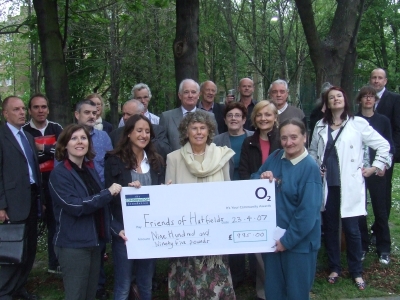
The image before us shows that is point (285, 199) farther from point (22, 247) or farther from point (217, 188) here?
point (22, 247)

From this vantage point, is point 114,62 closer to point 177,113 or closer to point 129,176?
point 177,113

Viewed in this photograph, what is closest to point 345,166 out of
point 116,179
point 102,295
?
point 116,179

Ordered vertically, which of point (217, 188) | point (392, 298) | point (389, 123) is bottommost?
point (392, 298)

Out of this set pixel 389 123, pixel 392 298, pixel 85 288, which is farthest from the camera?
pixel 389 123

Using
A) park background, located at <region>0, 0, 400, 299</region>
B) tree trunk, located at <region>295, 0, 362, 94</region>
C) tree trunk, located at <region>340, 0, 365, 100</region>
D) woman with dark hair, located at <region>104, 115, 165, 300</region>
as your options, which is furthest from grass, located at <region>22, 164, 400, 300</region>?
tree trunk, located at <region>340, 0, 365, 100</region>

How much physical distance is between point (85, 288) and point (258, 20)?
21732 mm

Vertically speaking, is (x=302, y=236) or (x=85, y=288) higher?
(x=302, y=236)

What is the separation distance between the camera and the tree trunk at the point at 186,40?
6844 mm

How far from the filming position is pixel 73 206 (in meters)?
3.62

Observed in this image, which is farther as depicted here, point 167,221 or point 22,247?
point 22,247

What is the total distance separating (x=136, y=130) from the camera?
401cm

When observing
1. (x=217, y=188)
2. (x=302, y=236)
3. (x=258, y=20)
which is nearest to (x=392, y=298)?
(x=302, y=236)

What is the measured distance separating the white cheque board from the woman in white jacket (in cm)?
137

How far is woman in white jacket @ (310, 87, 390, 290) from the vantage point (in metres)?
4.84
